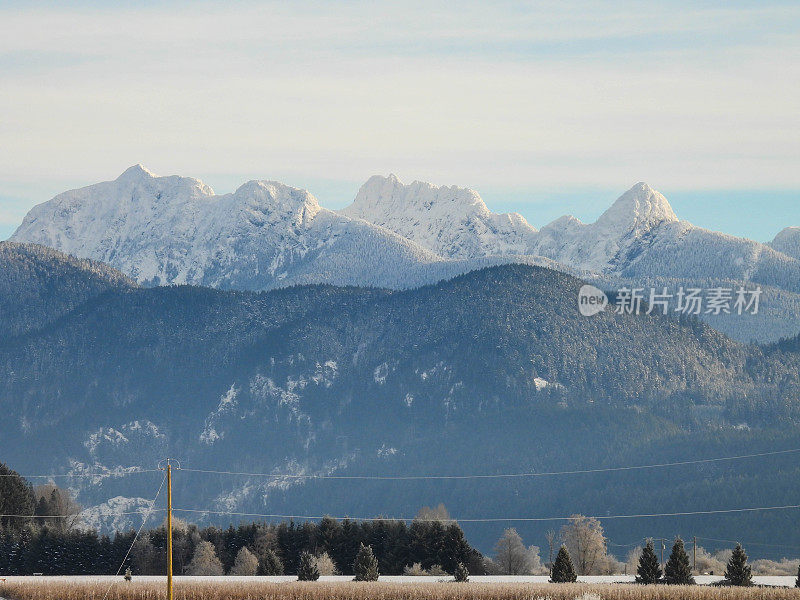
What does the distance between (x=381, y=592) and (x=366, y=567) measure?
24.5 m

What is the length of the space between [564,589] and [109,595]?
4532 centimetres

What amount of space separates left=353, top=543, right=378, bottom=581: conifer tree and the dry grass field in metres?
8.90

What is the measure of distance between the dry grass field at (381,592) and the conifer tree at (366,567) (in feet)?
29.2

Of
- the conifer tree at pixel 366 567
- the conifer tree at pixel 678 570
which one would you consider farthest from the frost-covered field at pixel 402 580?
the conifer tree at pixel 678 570

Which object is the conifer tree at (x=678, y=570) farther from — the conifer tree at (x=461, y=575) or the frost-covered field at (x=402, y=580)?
the conifer tree at (x=461, y=575)

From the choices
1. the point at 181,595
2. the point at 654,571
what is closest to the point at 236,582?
the point at 181,595

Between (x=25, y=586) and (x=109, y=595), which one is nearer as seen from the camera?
(x=109, y=595)

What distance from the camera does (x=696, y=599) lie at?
148 m

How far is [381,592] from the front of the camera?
16150cm

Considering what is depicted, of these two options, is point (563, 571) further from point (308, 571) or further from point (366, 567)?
point (308, 571)

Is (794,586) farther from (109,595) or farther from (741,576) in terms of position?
(109,595)

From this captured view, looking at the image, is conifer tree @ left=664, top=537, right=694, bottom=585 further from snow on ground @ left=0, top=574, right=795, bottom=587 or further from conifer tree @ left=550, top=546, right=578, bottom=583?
conifer tree @ left=550, top=546, right=578, bottom=583

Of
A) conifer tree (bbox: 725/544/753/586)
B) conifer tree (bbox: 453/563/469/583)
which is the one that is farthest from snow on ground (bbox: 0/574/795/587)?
conifer tree (bbox: 725/544/753/586)

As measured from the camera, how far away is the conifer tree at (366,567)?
183000 mm
